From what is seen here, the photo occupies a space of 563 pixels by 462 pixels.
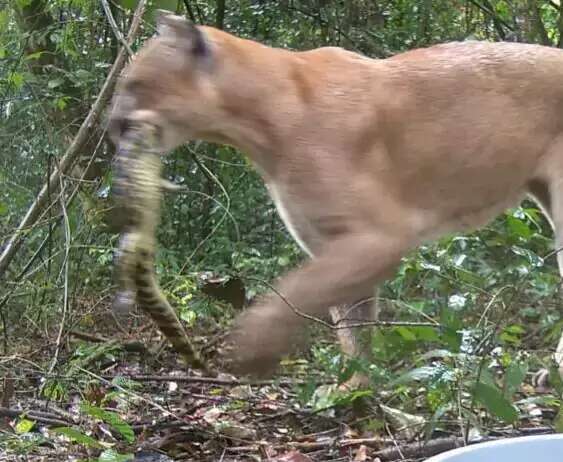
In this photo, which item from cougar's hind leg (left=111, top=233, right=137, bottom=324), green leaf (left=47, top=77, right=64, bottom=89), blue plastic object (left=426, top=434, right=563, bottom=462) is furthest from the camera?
green leaf (left=47, top=77, right=64, bottom=89)

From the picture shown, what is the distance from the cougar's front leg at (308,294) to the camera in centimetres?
203

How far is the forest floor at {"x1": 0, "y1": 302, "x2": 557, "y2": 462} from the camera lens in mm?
2605

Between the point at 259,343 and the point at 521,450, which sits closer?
the point at 521,450

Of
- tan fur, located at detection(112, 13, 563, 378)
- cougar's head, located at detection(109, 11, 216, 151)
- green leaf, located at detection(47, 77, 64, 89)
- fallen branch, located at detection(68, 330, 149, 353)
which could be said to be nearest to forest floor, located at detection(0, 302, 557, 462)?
fallen branch, located at detection(68, 330, 149, 353)

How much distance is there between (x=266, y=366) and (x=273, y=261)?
5.98 feet

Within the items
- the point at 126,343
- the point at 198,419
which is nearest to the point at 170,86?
the point at 198,419

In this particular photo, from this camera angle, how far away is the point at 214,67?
2330 millimetres

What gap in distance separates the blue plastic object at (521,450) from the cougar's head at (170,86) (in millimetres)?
1123

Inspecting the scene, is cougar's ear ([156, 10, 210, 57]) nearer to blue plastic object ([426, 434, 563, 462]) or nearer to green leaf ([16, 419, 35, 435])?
green leaf ([16, 419, 35, 435])

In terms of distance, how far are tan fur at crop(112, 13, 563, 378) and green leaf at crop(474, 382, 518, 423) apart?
14.0 inches

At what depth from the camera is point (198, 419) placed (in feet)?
9.57

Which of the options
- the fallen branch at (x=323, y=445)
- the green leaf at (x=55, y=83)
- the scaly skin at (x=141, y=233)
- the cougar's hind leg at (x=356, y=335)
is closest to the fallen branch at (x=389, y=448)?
the fallen branch at (x=323, y=445)

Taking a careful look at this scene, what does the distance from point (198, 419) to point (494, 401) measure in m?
0.97

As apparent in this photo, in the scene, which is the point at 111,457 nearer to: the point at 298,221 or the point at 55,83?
the point at 298,221
